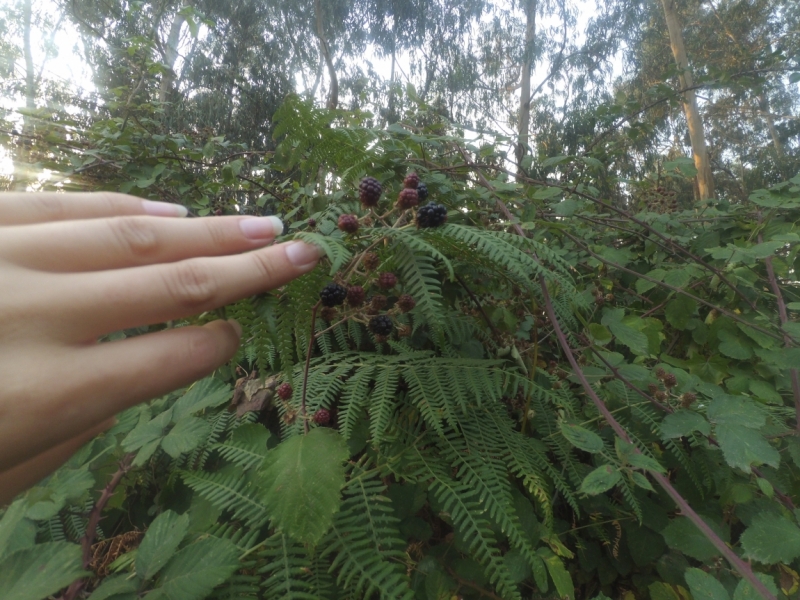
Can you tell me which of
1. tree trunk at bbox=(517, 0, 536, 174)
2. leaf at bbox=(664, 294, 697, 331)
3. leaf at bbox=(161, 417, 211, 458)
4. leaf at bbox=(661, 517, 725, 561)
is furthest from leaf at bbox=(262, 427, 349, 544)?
tree trunk at bbox=(517, 0, 536, 174)

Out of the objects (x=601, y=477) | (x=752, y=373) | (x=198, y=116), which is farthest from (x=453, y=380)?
(x=198, y=116)

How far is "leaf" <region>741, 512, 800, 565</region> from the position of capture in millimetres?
742

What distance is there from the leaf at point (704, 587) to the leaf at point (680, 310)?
986 mm

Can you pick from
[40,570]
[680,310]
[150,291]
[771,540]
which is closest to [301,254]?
[150,291]

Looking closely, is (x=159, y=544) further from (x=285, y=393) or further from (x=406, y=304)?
(x=406, y=304)

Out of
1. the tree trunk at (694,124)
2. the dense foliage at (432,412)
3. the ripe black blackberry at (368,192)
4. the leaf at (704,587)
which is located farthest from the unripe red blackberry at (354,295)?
the tree trunk at (694,124)

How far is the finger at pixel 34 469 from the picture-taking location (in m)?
0.46

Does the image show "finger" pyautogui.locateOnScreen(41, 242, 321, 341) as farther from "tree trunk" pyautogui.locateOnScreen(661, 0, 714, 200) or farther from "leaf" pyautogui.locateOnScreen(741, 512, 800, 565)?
"tree trunk" pyautogui.locateOnScreen(661, 0, 714, 200)

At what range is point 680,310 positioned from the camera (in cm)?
149

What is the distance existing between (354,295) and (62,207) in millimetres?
409

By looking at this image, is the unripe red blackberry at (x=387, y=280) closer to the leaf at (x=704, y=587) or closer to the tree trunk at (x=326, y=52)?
the leaf at (x=704, y=587)

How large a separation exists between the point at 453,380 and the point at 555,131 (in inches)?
422

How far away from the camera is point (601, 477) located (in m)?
0.71

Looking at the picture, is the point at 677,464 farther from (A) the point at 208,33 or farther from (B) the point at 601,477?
(A) the point at 208,33
